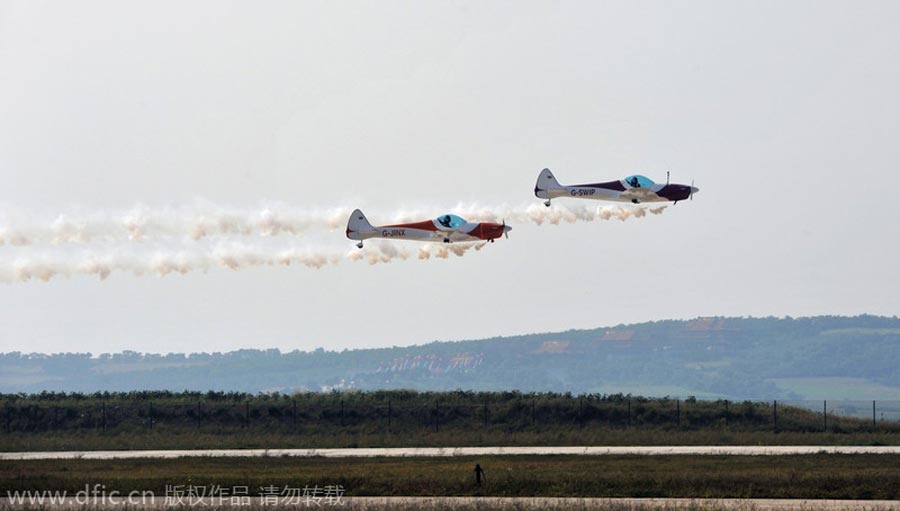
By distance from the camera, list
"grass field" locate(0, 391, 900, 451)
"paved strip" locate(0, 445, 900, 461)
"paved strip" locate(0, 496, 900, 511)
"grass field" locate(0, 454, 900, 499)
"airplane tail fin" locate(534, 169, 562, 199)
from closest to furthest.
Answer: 1. "paved strip" locate(0, 496, 900, 511)
2. "grass field" locate(0, 454, 900, 499)
3. "paved strip" locate(0, 445, 900, 461)
4. "grass field" locate(0, 391, 900, 451)
5. "airplane tail fin" locate(534, 169, 562, 199)

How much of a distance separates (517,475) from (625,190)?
1427 inches

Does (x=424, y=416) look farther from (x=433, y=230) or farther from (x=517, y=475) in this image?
(x=517, y=475)

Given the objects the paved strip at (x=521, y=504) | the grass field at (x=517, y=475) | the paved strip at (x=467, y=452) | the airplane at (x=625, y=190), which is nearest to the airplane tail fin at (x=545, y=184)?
the airplane at (x=625, y=190)

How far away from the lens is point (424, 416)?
106500 millimetres

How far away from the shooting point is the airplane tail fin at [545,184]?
103000mm

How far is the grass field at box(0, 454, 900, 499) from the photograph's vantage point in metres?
61.7

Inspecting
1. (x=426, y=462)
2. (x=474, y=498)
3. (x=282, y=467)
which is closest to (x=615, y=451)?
(x=426, y=462)

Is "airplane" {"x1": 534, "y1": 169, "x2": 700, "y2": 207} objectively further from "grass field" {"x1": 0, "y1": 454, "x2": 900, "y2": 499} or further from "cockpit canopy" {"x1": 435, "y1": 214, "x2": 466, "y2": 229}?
"grass field" {"x1": 0, "y1": 454, "x2": 900, "y2": 499}

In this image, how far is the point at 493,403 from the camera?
11050 cm

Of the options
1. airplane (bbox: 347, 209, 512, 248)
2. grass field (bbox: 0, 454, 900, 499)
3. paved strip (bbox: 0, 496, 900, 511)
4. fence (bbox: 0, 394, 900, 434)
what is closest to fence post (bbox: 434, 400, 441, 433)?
fence (bbox: 0, 394, 900, 434)

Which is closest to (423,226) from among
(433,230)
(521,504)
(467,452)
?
(433,230)

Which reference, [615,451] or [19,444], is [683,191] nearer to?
[615,451]

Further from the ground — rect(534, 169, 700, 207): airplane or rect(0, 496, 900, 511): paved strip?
rect(534, 169, 700, 207): airplane

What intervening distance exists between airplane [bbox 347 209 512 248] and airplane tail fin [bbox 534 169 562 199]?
3563 mm
